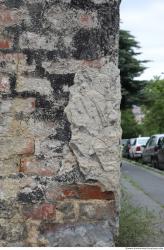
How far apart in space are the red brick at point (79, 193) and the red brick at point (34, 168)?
0.50 ft

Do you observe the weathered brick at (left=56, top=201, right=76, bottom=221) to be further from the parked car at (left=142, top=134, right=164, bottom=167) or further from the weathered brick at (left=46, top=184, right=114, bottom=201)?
the parked car at (left=142, top=134, right=164, bottom=167)

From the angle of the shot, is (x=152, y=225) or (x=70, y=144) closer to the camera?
(x=70, y=144)

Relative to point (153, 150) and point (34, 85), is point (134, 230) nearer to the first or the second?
point (34, 85)

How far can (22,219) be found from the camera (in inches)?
182

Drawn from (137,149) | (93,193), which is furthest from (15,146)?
(137,149)

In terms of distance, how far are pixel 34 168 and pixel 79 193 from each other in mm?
431

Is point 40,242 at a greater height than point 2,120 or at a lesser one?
lesser

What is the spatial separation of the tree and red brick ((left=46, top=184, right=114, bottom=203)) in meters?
18.0

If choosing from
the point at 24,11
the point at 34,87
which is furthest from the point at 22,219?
the point at 24,11

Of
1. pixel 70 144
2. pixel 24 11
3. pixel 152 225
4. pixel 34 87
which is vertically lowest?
pixel 152 225

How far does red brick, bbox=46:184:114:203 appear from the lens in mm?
4617

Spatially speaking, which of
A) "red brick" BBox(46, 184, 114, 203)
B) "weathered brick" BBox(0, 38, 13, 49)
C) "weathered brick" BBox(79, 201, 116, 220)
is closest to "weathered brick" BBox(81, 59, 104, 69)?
"weathered brick" BBox(0, 38, 13, 49)

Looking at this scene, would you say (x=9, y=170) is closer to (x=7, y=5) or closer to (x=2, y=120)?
(x=2, y=120)

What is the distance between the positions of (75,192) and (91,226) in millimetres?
320
